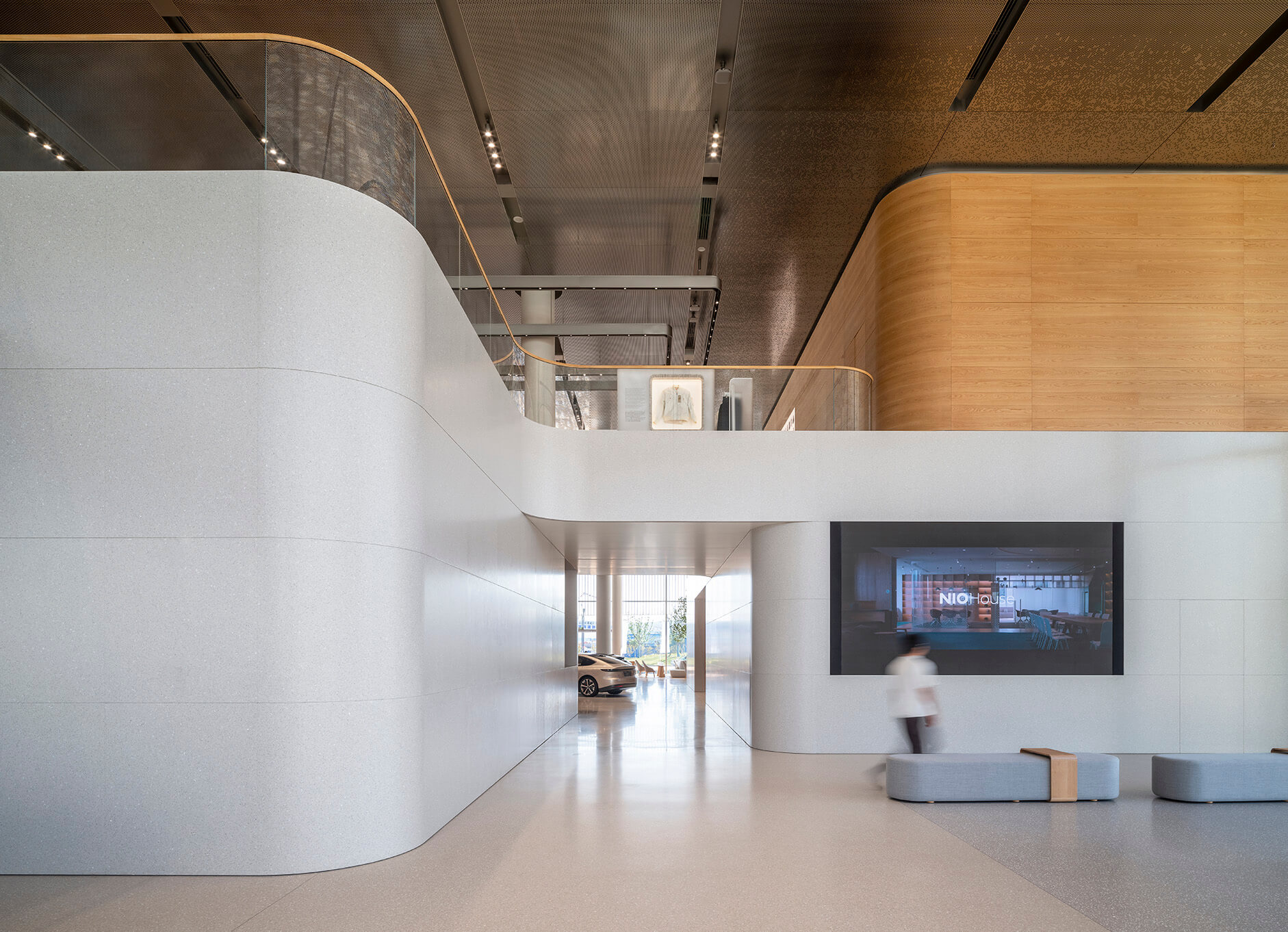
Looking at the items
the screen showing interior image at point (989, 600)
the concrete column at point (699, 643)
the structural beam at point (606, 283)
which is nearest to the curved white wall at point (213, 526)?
the screen showing interior image at point (989, 600)

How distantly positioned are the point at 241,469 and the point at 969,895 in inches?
189

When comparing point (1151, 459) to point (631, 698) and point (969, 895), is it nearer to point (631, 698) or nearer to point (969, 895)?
point (969, 895)

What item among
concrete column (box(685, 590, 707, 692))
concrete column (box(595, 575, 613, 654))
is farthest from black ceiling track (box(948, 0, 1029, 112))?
concrete column (box(595, 575, 613, 654))

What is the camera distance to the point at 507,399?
398 inches

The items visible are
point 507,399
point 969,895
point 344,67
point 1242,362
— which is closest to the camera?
point 969,895

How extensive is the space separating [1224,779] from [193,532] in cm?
838

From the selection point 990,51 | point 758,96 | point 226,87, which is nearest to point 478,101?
point 758,96

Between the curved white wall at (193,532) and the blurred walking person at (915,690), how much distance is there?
5.21 meters

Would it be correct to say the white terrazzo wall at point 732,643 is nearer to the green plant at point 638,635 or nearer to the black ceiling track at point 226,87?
the black ceiling track at point 226,87

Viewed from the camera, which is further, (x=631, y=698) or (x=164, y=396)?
(x=631, y=698)

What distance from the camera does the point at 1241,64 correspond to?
392 inches

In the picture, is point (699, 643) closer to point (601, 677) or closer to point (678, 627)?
point (601, 677)

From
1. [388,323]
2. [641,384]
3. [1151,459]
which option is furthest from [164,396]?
[1151,459]

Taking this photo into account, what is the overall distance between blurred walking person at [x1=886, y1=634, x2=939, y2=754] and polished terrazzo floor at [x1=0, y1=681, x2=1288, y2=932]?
84cm
